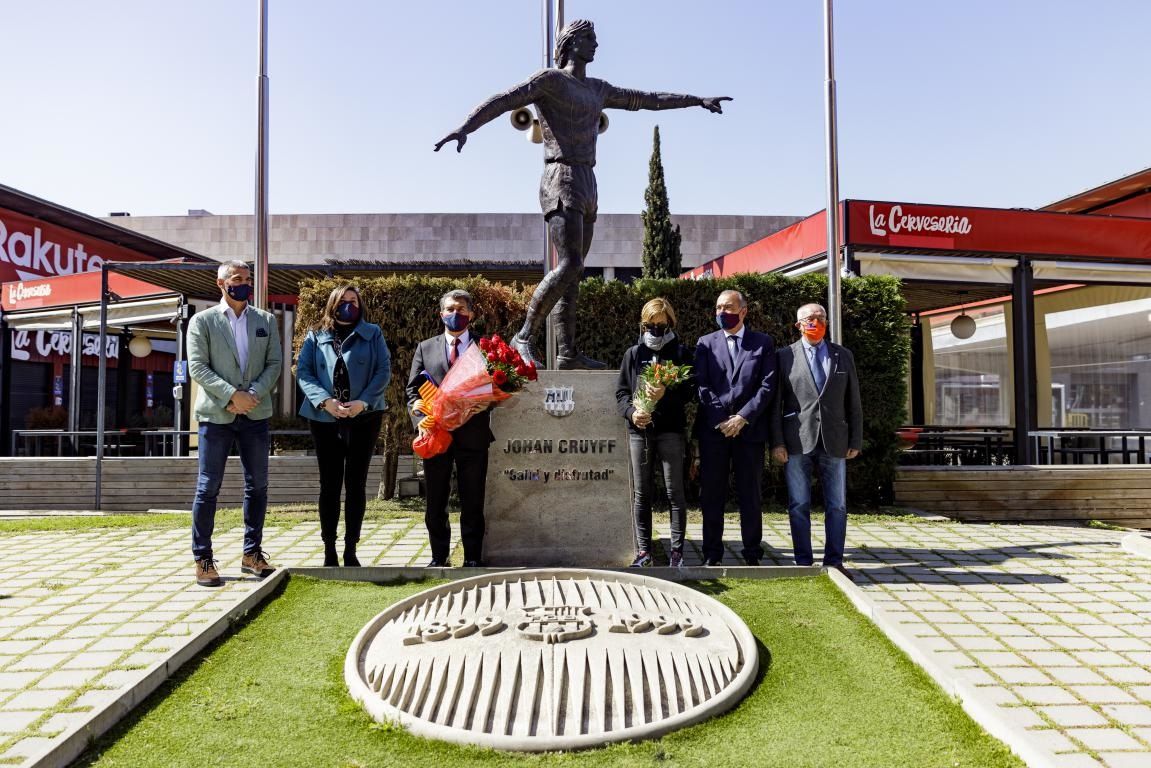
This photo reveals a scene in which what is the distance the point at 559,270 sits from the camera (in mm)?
5586

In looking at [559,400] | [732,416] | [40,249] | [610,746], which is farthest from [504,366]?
[40,249]

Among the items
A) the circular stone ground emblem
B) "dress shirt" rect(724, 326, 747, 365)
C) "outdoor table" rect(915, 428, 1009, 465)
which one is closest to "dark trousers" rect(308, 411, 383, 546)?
the circular stone ground emblem

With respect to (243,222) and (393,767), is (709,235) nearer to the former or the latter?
(243,222)

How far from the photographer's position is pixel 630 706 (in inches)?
103

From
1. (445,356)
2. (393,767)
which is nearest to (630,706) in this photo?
(393,767)

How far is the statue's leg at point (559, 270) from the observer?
5.55 meters

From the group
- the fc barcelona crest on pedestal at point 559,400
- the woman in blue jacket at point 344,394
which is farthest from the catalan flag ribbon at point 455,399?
the fc barcelona crest on pedestal at point 559,400

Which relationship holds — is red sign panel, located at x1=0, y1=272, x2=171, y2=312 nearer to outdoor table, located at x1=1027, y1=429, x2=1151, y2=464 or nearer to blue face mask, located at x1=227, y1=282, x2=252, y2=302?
blue face mask, located at x1=227, y1=282, x2=252, y2=302

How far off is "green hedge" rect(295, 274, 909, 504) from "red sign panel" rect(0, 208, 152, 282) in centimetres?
1256

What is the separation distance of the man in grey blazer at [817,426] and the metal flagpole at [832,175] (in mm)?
3006

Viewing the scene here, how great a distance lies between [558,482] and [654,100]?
3056 mm

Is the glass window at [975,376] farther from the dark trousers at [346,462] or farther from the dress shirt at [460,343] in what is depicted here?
the dark trousers at [346,462]

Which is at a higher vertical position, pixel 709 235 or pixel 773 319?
A: pixel 709 235

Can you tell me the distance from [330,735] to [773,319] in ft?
23.6
